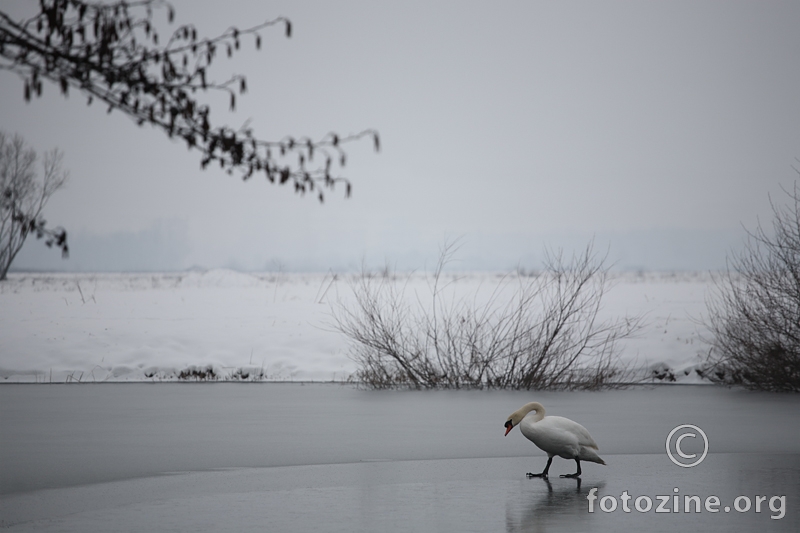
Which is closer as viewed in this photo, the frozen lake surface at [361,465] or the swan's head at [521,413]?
the frozen lake surface at [361,465]

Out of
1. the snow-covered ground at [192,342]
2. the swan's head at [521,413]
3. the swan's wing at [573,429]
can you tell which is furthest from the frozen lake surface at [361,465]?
the snow-covered ground at [192,342]

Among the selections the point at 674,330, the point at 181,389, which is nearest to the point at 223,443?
the point at 181,389

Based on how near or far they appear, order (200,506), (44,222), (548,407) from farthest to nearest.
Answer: (548,407), (200,506), (44,222)

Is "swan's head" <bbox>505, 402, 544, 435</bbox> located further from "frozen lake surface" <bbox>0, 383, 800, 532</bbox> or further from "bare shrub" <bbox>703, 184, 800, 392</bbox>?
"bare shrub" <bbox>703, 184, 800, 392</bbox>

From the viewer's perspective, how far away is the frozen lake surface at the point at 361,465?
5.96 m

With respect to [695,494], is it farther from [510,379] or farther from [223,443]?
[510,379]

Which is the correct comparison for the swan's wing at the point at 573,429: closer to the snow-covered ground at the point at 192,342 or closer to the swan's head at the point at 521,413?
the swan's head at the point at 521,413

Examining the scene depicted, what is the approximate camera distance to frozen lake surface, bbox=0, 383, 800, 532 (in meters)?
5.96

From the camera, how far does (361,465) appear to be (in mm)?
8312

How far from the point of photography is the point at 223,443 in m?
9.77

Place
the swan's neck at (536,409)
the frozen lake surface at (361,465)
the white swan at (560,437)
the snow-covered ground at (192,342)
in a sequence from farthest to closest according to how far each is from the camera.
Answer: the snow-covered ground at (192,342) < the swan's neck at (536,409) < the white swan at (560,437) < the frozen lake surface at (361,465)

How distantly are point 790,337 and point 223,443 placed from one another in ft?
34.5

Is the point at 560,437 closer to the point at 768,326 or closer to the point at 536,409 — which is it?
the point at 536,409

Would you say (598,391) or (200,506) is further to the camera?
(598,391)
